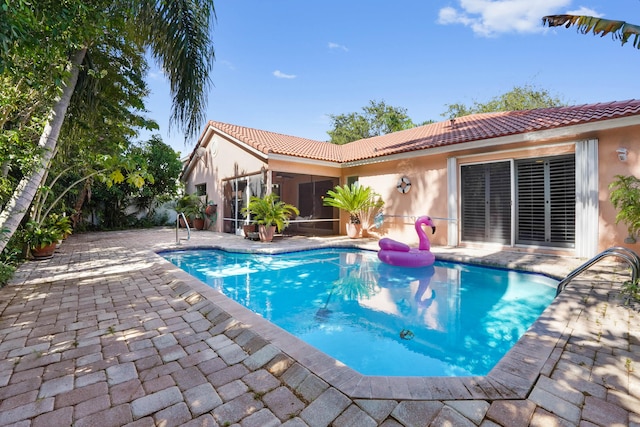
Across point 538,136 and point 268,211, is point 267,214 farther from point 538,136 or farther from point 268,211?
point 538,136

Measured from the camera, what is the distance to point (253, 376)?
2.39 m

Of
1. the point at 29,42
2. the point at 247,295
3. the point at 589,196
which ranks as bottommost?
the point at 247,295

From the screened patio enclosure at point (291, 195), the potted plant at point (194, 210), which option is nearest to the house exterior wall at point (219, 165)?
the screened patio enclosure at point (291, 195)

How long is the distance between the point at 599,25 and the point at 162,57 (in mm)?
7082

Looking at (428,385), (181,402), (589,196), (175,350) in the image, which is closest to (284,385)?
(181,402)

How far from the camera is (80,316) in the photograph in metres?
3.73

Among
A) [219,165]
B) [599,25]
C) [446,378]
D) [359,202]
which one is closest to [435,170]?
[359,202]

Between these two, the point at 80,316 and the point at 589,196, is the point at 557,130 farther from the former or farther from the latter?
the point at 80,316

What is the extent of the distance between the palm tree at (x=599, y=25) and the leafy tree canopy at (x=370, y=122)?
2857 centimetres

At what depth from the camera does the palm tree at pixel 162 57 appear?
481 centimetres

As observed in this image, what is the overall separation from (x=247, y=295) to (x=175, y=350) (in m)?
2.95

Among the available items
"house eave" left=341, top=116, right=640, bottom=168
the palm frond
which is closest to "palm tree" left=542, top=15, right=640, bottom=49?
"house eave" left=341, top=116, right=640, bottom=168

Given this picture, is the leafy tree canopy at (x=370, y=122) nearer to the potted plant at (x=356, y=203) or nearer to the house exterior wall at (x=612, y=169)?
the potted plant at (x=356, y=203)

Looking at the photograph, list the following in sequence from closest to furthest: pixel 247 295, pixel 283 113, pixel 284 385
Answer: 1. pixel 284 385
2. pixel 247 295
3. pixel 283 113
